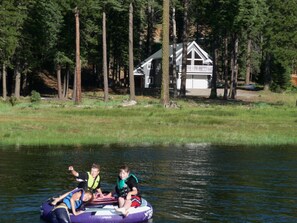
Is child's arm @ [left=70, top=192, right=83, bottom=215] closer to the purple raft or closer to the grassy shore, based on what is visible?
the purple raft

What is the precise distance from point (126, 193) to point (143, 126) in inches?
920

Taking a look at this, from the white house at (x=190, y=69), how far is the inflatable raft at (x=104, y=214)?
77.8 m

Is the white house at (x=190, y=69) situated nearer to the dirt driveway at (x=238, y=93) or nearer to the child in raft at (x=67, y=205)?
the dirt driveway at (x=238, y=93)

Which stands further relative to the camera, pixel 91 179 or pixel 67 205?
pixel 91 179

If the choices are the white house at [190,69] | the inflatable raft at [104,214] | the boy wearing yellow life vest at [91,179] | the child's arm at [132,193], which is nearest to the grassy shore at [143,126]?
the boy wearing yellow life vest at [91,179]

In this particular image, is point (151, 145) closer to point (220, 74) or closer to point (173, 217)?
point (173, 217)

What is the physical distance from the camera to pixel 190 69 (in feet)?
308

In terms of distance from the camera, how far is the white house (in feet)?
309

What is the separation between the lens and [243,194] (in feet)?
67.7

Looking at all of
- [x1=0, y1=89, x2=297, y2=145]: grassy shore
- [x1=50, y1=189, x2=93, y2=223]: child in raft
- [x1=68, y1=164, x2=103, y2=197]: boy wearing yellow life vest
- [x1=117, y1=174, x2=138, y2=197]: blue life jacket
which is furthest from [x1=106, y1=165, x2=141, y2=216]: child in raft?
[x1=0, y1=89, x2=297, y2=145]: grassy shore

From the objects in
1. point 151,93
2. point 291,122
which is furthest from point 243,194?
point 151,93

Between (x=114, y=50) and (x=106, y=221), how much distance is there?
73.4 m

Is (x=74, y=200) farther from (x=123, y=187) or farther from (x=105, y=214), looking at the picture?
(x=123, y=187)

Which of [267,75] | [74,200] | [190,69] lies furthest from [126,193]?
[190,69]
